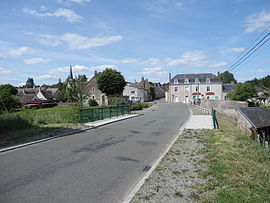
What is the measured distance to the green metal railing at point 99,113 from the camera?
14.4 m

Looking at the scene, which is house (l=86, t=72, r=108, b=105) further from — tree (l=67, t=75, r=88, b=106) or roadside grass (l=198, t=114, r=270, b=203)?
roadside grass (l=198, t=114, r=270, b=203)

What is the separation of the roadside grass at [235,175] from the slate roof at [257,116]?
5760 mm

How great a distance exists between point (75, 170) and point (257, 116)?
40.3 feet

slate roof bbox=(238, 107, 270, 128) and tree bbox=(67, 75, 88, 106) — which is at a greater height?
tree bbox=(67, 75, 88, 106)

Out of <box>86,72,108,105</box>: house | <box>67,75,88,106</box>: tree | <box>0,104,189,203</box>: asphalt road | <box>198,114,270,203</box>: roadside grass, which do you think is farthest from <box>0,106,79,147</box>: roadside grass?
<box>86,72,108,105</box>: house

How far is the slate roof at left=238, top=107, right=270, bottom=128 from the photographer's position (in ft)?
38.5

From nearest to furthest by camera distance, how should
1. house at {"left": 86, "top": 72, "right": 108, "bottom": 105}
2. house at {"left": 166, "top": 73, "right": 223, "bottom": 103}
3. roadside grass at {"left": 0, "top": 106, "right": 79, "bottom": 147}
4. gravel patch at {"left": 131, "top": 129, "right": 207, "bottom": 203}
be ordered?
gravel patch at {"left": 131, "top": 129, "right": 207, "bottom": 203}
roadside grass at {"left": 0, "top": 106, "right": 79, "bottom": 147}
house at {"left": 86, "top": 72, "right": 108, "bottom": 105}
house at {"left": 166, "top": 73, "right": 223, "bottom": 103}

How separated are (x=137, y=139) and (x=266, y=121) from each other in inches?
351

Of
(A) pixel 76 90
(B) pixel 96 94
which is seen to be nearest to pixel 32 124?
(A) pixel 76 90

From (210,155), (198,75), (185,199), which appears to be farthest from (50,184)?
(198,75)

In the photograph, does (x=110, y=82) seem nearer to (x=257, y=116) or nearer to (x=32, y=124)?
(x=32, y=124)

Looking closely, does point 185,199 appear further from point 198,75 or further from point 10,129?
point 198,75

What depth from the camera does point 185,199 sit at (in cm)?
353

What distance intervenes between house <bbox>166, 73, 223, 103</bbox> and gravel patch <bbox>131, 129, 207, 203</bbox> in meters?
48.1
